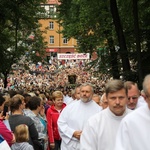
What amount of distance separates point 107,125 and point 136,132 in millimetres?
1282

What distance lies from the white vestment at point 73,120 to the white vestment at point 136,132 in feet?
12.8

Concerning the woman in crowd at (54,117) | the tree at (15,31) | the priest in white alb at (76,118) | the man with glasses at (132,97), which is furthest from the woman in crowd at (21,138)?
the tree at (15,31)

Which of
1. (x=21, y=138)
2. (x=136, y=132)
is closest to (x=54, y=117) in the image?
(x=21, y=138)

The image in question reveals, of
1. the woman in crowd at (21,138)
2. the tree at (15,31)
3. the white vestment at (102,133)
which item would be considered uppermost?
the tree at (15,31)

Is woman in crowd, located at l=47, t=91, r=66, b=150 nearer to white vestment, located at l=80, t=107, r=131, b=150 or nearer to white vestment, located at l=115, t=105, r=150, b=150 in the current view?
white vestment, located at l=80, t=107, r=131, b=150

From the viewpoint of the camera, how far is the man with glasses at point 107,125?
5.73 m

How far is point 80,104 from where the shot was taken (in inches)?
350

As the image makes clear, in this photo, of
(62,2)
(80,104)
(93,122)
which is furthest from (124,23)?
(93,122)

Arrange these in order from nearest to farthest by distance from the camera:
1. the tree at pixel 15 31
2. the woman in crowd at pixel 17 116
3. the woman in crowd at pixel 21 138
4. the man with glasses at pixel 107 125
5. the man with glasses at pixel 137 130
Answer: the man with glasses at pixel 137 130
the man with glasses at pixel 107 125
the woman in crowd at pixel 21 138
the woman in crowd at pixel 17 116
the tree at pixel 15 31

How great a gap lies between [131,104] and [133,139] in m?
2.79

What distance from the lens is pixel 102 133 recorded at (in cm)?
585

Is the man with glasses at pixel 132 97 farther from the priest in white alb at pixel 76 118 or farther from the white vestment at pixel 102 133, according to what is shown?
the white vestment at pixel 102 133

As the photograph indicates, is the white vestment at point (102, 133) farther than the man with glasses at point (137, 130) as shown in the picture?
Yes

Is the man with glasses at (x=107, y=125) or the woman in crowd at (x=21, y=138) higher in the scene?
the man with glasses at (x=107, y=125)
